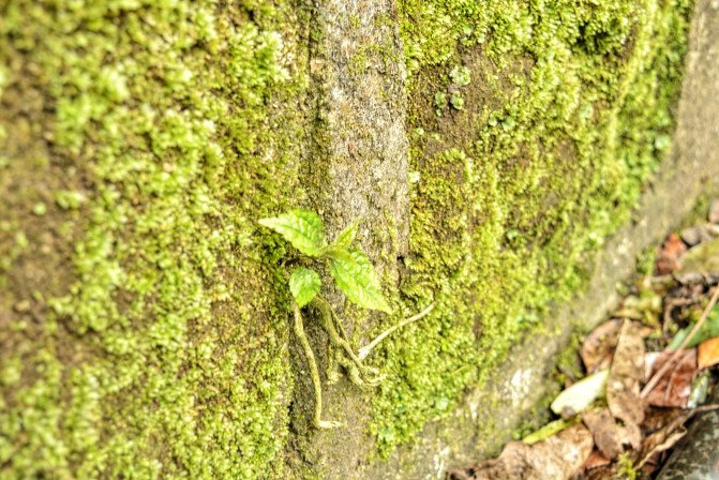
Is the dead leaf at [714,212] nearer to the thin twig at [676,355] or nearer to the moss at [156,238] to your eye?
the thin twig at [676,355]

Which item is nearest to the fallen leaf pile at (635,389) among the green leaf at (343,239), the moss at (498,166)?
the moss at (498,166)

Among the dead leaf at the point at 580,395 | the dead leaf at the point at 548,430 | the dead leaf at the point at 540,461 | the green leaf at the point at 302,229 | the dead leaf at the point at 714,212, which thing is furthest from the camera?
the dead leaf at the point at 714,212

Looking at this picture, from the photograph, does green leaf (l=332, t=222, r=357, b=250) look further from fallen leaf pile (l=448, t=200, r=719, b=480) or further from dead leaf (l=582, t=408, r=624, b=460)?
dead leaf (l=582, t=408, r=624, b=460)

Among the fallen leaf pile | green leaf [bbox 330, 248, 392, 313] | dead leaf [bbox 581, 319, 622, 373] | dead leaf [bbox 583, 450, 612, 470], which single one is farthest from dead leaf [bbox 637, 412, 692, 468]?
green leaf [bbox 330, 248, 392, 313]

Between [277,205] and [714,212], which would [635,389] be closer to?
[714,212]

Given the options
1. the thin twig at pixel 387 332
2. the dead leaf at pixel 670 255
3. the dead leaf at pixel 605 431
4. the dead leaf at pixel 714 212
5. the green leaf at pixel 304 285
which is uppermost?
the green leaf at pixel 304 285

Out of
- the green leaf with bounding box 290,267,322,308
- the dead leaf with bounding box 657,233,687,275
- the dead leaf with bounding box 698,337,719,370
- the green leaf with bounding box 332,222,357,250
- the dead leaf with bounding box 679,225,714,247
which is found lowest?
the dead leaf with bounding box 698,337,719,370

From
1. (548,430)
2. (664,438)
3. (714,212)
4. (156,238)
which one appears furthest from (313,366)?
(714,212)
